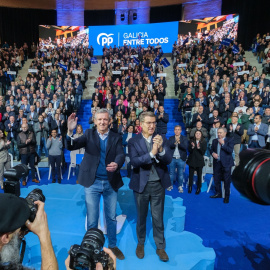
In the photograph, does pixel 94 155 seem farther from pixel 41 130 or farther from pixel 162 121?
pixel 162 121

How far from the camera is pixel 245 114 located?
6949 millimetres

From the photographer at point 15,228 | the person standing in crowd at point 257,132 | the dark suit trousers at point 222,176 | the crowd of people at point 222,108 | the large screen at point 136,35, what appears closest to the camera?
the photographer at point 15,228

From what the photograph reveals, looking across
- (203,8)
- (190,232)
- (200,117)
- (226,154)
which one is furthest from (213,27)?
(190,232)

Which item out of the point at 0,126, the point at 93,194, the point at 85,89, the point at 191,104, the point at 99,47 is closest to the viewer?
the point at 93,194

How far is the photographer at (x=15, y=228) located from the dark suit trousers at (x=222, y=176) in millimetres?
4413

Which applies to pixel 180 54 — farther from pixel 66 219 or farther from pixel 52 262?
pixel 52 262

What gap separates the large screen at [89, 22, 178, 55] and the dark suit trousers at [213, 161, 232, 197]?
43.8ft

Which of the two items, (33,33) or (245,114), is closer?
(245,114)

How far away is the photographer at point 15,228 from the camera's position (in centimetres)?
100

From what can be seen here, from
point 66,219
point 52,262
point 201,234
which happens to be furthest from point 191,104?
point 52,262

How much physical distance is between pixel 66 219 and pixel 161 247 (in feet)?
5.35

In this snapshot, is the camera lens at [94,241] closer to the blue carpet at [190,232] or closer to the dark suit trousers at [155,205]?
the dark suit trousers at [155,205]

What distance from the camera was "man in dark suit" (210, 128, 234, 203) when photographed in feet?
15.9

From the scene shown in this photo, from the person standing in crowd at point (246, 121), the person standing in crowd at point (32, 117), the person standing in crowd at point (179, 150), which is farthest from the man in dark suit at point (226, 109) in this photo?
the person standing in crowd at point (32, 117)
